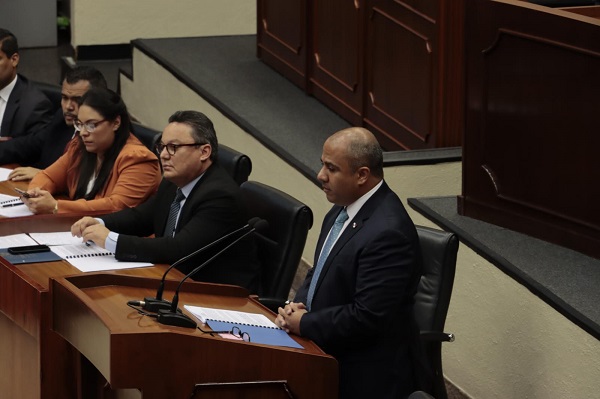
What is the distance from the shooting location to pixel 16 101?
19.9ft

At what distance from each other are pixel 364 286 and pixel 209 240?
85 cm

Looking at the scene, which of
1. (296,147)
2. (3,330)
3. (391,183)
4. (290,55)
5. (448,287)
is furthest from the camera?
(290,55)

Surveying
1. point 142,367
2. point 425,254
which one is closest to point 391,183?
point 425,254

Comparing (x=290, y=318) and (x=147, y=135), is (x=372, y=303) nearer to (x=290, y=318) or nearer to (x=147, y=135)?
(x=290, y=318)

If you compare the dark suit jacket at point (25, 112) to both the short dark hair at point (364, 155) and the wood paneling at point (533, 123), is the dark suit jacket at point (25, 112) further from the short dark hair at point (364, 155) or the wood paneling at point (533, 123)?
the short dark hair at point (364, 155)

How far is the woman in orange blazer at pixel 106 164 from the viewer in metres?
4.71

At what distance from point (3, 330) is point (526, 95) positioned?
206cm

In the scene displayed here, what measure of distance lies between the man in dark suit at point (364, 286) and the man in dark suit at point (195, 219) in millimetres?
615

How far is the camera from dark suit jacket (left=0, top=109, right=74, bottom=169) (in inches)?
223

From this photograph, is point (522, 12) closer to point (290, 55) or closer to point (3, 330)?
point (3, 330)

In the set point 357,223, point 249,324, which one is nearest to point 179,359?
point 249,324

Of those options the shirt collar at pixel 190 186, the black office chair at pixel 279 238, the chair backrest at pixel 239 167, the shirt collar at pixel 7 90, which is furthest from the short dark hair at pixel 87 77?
the black office chair at pixel 279 238

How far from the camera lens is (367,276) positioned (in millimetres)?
3438

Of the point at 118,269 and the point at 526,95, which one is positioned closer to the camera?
the point at 118,269
